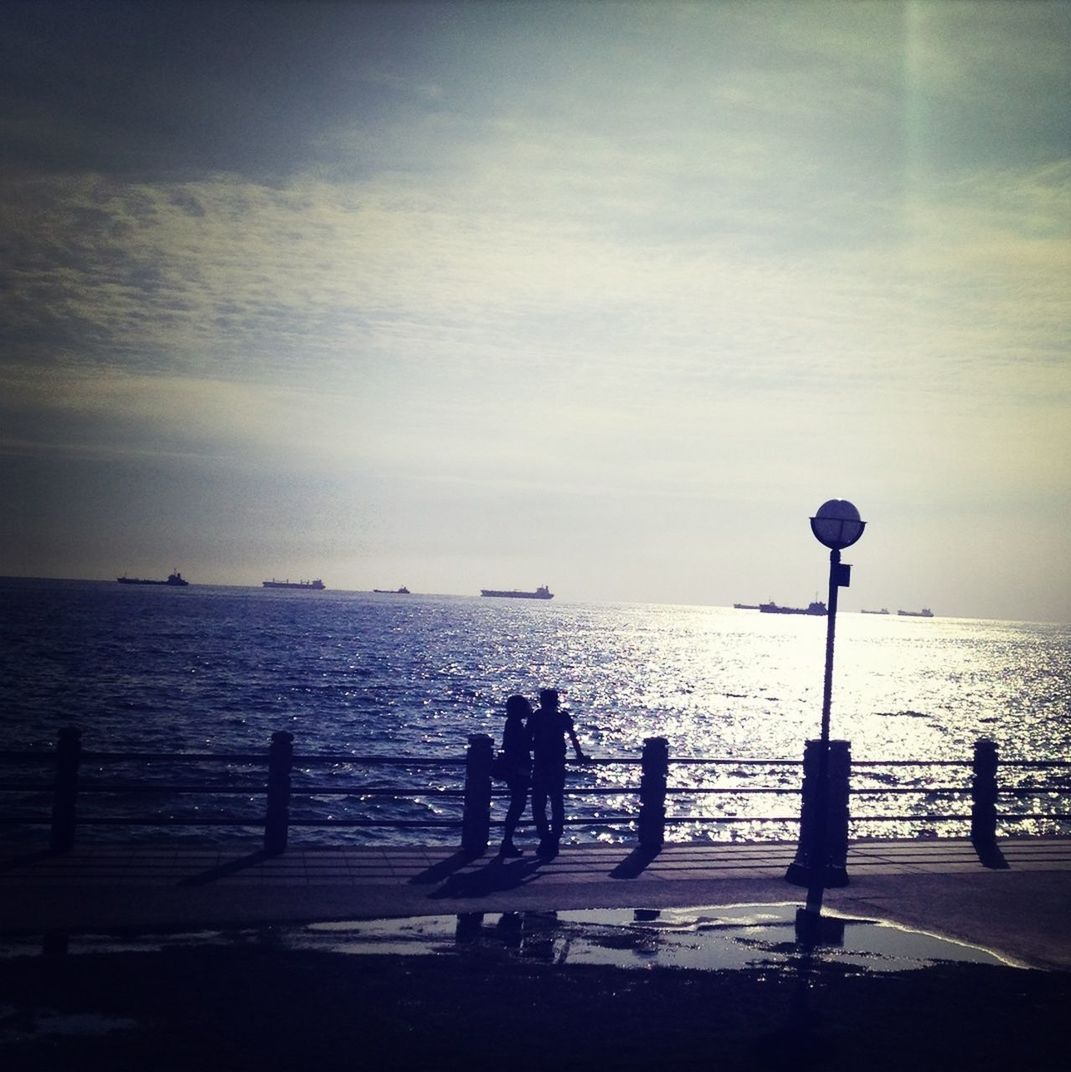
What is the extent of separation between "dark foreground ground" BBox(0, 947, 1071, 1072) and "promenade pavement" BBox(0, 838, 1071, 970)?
1.35 meters

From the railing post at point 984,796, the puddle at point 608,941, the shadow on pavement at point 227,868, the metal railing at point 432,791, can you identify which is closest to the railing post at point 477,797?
the metal railing at point 432,791

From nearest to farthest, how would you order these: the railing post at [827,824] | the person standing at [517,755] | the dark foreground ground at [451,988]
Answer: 1. the dark foreground ground at [451,988]
2. the railing post at [827,824]
3. the person standing at [517,755]

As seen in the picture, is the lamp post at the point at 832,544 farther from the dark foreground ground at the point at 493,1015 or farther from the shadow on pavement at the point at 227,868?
the shadow on pavement at the point at 227,868

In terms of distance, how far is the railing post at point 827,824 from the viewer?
44.5 feet

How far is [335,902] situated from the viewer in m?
11.6

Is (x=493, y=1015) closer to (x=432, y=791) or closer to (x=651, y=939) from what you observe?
(x=651, y=939)

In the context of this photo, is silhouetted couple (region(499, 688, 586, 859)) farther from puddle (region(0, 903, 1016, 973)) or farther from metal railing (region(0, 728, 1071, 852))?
puddle (region(0, 903, 1016, 973))

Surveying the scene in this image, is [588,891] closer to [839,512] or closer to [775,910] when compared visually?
[775,910]

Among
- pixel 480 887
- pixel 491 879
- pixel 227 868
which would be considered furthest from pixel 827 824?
pixel 227 868

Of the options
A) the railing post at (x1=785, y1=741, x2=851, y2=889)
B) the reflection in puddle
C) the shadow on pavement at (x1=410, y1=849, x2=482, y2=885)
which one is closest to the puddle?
the reflection in puddle

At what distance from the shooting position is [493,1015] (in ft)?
27.6

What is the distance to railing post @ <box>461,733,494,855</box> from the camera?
1420 centimetres

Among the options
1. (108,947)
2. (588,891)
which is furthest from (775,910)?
(108,947)

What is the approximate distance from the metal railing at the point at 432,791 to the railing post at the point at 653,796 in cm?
2
